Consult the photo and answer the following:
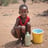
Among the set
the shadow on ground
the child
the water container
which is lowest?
the shadow on ground

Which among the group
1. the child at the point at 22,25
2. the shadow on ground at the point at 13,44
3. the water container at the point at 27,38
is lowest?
the shadow on ground at the point at 13,44

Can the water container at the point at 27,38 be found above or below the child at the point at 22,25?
below

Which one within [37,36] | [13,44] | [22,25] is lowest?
[13,44]

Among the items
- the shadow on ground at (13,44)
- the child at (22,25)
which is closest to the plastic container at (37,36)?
the child at (22,25)

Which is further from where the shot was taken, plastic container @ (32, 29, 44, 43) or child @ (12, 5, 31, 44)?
plastic container @ (32, 29, 44, 43)

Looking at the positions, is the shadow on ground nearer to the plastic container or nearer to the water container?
the water container

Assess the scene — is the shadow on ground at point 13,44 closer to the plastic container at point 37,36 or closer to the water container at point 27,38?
the water container at point 27,38

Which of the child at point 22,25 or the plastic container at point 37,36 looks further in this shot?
the plastic container at point 37,36

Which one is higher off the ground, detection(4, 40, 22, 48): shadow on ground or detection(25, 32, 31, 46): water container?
detection(25, 32, 31, 46): water container

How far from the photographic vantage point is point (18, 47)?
2906 millimetres

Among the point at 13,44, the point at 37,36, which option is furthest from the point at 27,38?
the point at 13,44

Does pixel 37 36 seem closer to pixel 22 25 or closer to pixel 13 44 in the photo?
pixel 22 25

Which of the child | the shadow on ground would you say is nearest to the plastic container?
the child

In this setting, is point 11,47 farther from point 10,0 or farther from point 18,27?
point 10,0
